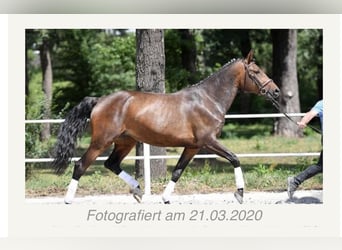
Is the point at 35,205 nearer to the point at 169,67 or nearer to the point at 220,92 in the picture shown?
Answer: the point at 220,92

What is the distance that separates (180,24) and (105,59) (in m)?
14.6

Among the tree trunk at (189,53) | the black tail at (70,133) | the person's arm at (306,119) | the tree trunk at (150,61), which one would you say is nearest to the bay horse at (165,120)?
the black tail at (70,133)

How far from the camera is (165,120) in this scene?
8195 mm

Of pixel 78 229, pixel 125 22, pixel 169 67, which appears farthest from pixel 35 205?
pixel 169 67

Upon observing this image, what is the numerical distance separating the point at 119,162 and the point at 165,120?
88 cm

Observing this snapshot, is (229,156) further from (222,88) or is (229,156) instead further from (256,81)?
(256,81)

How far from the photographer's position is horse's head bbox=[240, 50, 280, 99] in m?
8.35

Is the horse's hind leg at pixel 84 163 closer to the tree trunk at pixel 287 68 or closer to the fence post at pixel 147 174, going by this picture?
the fence post at pixel 147 174

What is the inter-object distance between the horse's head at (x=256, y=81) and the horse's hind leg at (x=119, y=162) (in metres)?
1.69

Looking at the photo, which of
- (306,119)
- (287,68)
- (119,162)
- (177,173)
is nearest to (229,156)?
(177,173)

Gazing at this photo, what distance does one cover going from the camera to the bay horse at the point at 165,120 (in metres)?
8.16

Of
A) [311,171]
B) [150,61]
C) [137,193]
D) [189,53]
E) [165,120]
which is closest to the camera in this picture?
[165,120]

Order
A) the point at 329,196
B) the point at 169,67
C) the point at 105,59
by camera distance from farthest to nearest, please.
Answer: the point at 105,59 → the point at 169,67 → the point at 329,196

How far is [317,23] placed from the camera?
31.1 ft
